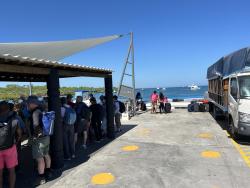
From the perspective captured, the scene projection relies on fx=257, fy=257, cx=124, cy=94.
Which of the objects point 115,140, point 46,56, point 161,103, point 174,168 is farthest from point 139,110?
point 174,168

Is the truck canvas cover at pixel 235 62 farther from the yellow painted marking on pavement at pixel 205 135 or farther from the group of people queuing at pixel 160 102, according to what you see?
the group of people queuing at pixel 160 102

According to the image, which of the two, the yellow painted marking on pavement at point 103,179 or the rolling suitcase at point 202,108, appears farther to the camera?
the rolling suitcase at point 202,108

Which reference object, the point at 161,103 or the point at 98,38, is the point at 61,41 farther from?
the point at 161,103

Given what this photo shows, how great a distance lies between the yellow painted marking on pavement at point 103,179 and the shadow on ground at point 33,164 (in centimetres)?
91

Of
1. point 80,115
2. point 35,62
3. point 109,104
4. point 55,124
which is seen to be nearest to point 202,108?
point 109,104

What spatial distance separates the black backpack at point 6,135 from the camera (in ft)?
16.7

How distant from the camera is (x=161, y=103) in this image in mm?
19406

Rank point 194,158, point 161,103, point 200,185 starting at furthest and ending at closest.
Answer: point 161,103
point 194,158
point 200,185

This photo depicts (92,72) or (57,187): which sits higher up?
(92,72)

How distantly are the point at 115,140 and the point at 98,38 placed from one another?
18.0ft

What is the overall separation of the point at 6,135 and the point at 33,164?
2832 mm

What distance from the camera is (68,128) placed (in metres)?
7.80

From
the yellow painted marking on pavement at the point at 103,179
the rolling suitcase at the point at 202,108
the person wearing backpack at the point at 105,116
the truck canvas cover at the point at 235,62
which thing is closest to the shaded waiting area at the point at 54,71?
the person wearing backpack at the point at 105,116

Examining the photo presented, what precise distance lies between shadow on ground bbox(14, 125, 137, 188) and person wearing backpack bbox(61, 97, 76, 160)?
0.99 feet
